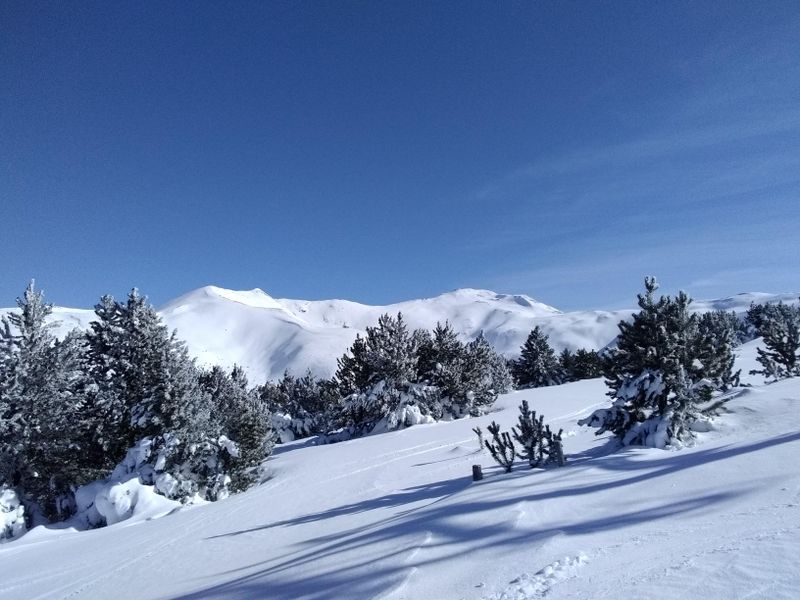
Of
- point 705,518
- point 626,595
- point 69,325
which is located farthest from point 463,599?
point 69,325

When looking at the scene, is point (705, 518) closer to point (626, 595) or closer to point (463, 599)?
point (626, 595)

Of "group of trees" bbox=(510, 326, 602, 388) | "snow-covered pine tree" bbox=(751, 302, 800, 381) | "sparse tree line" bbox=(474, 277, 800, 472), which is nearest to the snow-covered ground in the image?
"sparse tree line" bbox=(474, 277, 800, 472)

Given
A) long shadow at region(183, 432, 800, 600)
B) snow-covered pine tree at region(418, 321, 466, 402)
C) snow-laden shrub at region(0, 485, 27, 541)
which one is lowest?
snow-laden shrub at region(0, 485, 27, 541)

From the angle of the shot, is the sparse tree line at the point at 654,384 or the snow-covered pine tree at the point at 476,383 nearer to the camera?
the sparse tree line at the point at 654,384

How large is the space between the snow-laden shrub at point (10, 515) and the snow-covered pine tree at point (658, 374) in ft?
75.4

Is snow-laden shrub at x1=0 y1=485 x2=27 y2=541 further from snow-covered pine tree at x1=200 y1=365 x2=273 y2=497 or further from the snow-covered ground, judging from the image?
snow-covered pine tree at x1=200 y1=365 x2=273 y2=497

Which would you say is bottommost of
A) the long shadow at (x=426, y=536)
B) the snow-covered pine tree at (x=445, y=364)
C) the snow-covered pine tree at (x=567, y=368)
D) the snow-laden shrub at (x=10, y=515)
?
the snow-covered pine tree at (x=567, y=368)

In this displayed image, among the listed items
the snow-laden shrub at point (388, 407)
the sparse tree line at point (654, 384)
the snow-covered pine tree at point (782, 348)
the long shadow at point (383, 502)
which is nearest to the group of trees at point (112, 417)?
the snow-laden shrub at point (388, 407)

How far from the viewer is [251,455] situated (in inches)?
797

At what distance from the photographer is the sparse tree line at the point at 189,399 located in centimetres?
1186

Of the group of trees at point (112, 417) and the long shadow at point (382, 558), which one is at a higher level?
the group of trees at point (112, 417)

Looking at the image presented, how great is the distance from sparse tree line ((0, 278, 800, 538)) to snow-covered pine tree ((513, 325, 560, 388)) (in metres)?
24.0

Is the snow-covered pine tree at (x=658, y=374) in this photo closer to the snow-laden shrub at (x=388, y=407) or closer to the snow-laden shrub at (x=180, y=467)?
the snow-laden shrub at (x=180, y=467)

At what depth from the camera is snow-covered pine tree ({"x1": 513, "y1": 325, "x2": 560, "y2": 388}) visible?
50.8 meters
